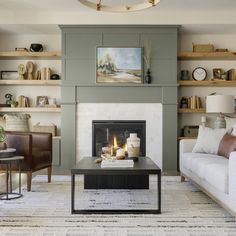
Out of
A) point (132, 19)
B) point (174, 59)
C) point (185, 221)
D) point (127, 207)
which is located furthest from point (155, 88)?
point (185, 221)

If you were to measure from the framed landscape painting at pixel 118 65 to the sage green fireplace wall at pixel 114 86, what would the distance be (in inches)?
3.5

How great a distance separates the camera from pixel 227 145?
14.5 feet

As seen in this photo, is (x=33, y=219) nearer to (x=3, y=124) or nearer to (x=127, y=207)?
(x=127, y=207)

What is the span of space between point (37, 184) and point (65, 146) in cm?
160

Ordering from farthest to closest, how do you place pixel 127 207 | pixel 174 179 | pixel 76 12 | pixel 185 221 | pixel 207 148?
1. pixel 76 12
2. pixel 174 179
3. pixel 207 148
4. pixel 127 207
5. pixel 185 221

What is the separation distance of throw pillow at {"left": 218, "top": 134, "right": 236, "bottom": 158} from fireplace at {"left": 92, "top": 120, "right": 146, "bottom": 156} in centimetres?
203

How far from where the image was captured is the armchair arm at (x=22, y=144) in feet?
14.8

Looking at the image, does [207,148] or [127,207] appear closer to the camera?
[127,207]

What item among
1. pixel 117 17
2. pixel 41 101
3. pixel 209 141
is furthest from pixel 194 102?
pixel 41 101

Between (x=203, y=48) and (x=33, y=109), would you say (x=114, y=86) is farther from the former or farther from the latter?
(x=203, y=48)

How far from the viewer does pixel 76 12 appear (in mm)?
6316

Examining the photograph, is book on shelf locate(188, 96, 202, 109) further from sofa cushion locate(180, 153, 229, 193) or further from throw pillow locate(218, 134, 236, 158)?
throw pillow locate(218, 134, 236, 158)

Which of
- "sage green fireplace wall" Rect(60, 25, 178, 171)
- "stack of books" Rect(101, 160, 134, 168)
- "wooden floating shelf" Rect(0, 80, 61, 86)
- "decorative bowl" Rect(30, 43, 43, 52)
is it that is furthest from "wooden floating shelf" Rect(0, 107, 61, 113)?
"stack of books" Rect(101, 160, 134, 168)

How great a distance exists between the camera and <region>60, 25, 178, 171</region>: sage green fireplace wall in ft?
21.0
